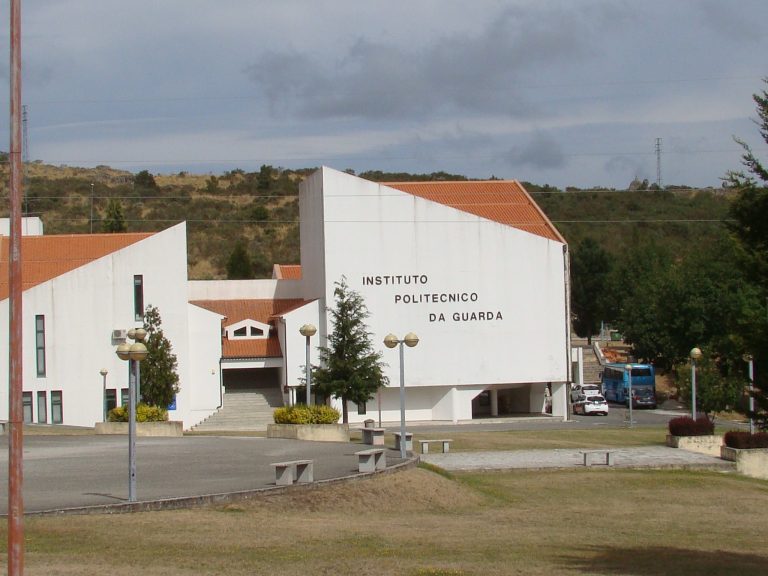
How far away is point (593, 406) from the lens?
229ft

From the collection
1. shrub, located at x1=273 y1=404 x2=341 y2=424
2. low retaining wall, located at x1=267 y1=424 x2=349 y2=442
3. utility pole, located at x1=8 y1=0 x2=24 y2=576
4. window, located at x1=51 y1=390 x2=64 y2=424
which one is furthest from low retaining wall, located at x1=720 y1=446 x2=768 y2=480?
window, located at x1=51 y1=390 x2=64 y2=424

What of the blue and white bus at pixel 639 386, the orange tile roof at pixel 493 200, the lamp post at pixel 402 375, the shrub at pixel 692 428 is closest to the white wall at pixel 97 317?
the orange tile roof at pixel 493 200

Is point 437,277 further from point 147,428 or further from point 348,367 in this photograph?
point 147,428

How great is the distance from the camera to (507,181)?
74938 millimetres

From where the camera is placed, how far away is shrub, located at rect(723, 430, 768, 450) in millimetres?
35281

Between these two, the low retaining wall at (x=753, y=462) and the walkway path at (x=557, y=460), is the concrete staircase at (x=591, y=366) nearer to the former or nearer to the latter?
the walkway path at (x=557, y=460)

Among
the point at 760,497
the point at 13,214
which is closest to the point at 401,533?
the point at 13,214

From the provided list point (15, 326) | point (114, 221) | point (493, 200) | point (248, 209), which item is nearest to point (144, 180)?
point (248, 209)

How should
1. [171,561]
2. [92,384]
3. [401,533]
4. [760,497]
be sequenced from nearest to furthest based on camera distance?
[171,561]
[401,533]
[760,497]
[92,384]

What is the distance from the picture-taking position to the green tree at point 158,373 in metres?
52.9

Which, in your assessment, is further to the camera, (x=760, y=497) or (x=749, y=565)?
(x=760, y=497)

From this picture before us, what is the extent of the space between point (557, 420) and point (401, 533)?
46694mm

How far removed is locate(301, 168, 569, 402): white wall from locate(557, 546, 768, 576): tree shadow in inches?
1784

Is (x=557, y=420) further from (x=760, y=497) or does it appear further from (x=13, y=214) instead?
(x=13, y=214)
